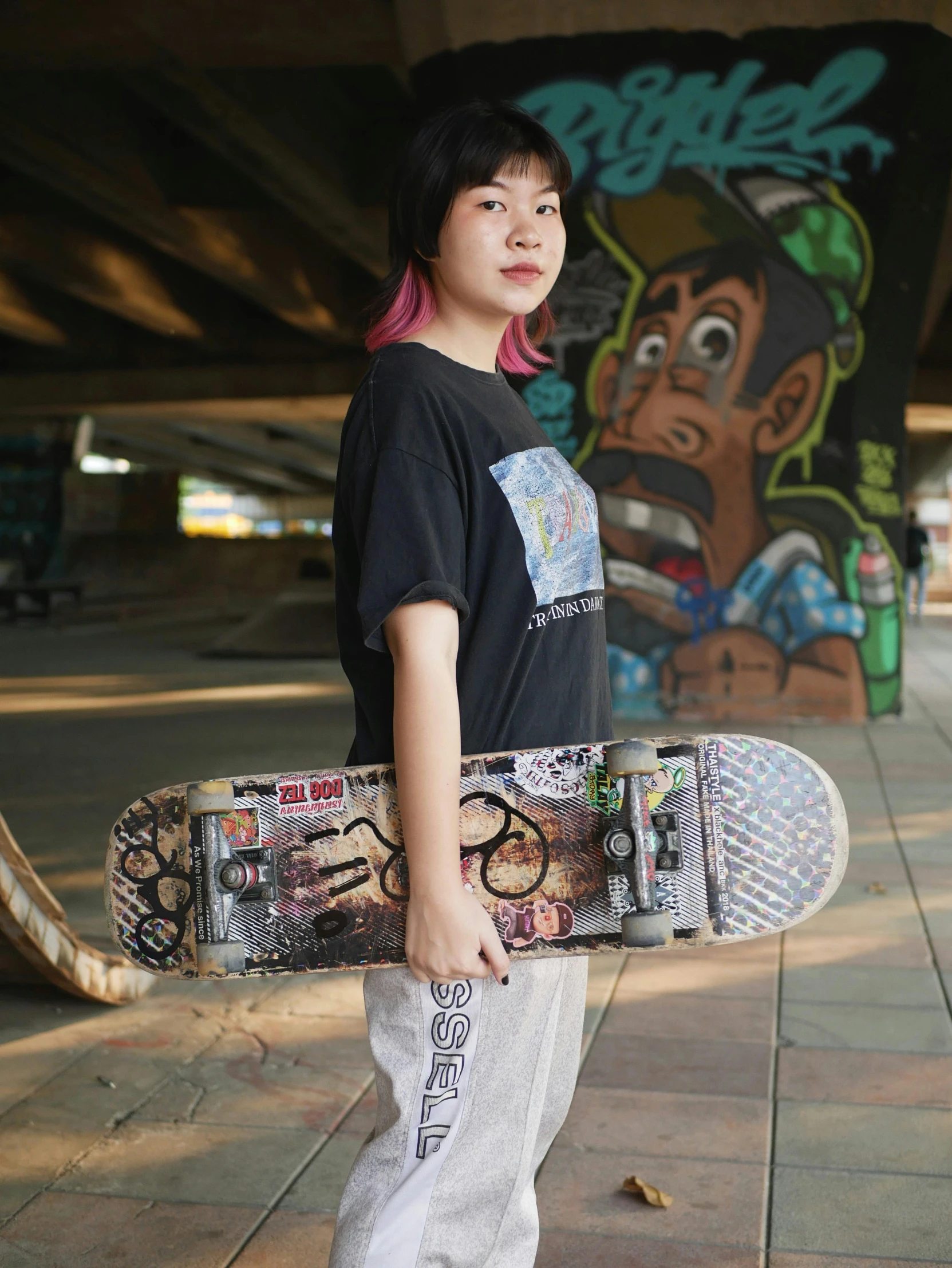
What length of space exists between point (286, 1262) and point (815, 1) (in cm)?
875

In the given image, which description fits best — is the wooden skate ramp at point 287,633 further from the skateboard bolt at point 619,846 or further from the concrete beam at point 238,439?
the concrete beam at point 238,439

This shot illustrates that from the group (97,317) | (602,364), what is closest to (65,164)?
(602,364)

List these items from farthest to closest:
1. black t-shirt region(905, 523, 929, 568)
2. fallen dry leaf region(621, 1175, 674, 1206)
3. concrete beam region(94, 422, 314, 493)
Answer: concrete beam region(94, 422, 314, 493) → black t-shirt region(905, 523, 929, 568) → fallen dry leaf region(621, 1175, 674, 1206)

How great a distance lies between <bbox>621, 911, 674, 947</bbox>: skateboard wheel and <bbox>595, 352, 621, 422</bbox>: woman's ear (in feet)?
26.7

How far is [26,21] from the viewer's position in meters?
9.49

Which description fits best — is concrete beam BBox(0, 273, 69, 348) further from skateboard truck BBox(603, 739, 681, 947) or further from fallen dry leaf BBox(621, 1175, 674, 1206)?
skateboard truck BBox(603, 739, 681, 947)

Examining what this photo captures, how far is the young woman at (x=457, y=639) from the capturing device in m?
1.55

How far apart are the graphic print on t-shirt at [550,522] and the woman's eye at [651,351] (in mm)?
7901

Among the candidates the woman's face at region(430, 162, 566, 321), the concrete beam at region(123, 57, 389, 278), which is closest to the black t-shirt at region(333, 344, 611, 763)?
the woman's face at region(430, 162, 566, 321)

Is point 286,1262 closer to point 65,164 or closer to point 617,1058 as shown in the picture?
point 617,1058

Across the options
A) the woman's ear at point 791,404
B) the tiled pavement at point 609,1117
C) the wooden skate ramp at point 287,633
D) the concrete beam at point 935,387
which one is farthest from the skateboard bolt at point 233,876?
the concrete beam at point 935,387

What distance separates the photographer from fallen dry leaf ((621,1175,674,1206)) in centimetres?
253

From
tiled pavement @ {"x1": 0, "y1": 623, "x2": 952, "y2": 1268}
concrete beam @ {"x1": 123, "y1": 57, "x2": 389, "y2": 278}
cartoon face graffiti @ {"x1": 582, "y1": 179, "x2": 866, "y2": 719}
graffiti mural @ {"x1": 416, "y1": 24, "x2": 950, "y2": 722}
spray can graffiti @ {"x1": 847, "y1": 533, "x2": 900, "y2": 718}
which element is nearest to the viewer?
tiled pavement @ {"x1": 0, "y1": 623, "x2": 952, "y2": 1268}

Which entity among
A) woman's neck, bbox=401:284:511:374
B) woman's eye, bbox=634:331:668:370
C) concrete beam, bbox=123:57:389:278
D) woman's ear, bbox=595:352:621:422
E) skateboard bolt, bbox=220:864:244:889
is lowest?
skateboard bolt, bbox=220:864:244:889
